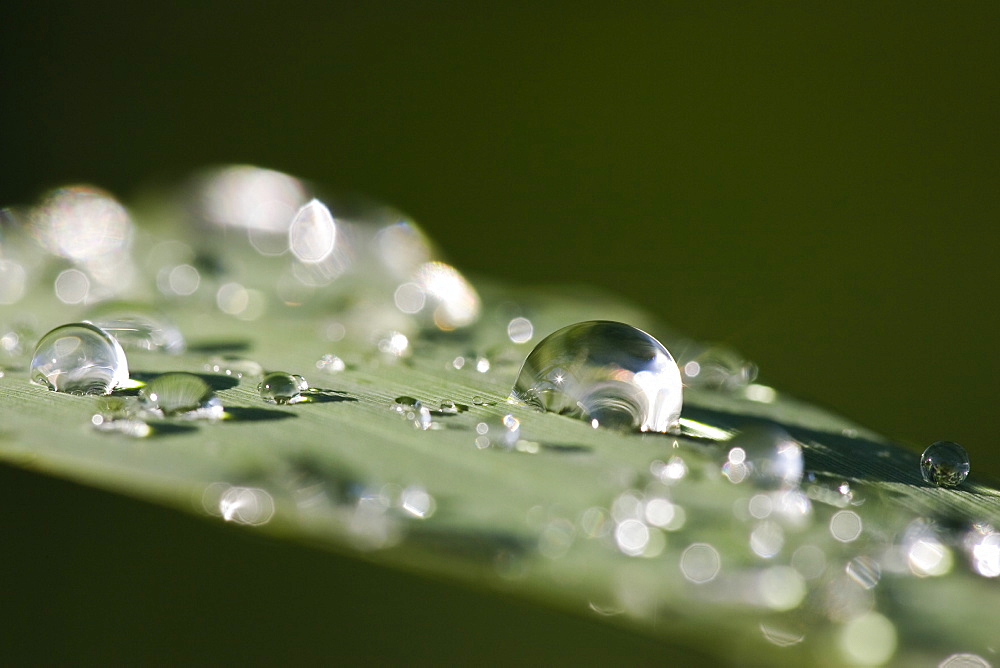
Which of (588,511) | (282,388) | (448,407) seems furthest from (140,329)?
(588,511)

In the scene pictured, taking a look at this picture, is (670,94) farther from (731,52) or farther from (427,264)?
(427,264)

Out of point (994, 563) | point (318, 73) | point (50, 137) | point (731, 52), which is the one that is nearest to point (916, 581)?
point (994, 563)

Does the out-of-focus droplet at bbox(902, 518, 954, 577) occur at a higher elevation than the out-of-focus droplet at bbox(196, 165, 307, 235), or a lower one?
lower

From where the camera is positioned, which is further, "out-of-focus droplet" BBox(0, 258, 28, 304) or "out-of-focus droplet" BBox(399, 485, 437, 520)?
"out-of-focus droplet" BBox(0, 258, 28, 304)

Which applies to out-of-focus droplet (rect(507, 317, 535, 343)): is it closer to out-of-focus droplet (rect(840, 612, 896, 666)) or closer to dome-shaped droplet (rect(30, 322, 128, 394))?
dome-shaped droplet (rect(30, 322, 128, 394))

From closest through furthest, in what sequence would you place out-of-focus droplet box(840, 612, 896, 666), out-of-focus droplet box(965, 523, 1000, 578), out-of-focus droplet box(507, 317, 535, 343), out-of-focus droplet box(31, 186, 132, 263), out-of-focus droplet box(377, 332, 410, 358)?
out-of-focus droplet box(840, 612, 896, 666), out-of-focus droplet box(965, 523, 1000, 578), out-of-focus droplet box(377, 332, 410, 358), out-of-focus droplet box(507, 317, 535, 343), out-of-focus droplet box(31, 186, 132, 263)

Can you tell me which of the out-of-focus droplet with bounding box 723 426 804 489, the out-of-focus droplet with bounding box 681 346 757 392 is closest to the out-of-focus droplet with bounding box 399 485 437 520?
the out-of-focus droplet with bounding box 723 426 804 489

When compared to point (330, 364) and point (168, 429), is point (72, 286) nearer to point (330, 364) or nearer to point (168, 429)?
point (330, 364)

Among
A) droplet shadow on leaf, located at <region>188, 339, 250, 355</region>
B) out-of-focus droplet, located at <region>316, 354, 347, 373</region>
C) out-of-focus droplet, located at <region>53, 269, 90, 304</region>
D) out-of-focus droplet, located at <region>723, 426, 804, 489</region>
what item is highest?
out-of-focus droplet, located at <region>53, 269, 90, 304</region>
